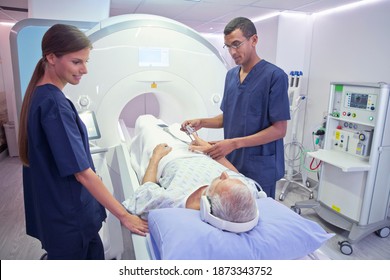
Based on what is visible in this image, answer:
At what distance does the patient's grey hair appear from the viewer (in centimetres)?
87

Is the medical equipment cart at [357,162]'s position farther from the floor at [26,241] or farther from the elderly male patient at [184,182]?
the elderly male patient at [184,182]

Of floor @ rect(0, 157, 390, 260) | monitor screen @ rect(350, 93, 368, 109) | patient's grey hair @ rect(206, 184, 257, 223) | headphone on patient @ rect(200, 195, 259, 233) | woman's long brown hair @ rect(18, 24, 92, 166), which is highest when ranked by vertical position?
woman's long brown hair @ rect(18, 24, 92, 166)

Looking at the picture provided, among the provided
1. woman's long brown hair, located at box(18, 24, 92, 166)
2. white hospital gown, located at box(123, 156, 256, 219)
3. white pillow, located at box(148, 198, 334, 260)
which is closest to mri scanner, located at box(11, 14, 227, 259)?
white hospital gown, located at box(123, 156, 256, 219)

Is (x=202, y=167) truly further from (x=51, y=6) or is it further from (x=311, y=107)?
(x=311, y=107)

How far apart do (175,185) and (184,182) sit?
4cm

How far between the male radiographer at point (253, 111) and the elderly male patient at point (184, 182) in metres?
0.11

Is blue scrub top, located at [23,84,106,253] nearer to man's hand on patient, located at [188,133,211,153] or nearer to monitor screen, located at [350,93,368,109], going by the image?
man's hand on patient, located at [188,133,211,153]

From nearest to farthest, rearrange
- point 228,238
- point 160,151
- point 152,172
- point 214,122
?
point 228,238
point 152,172
point 160,151
point 214,122

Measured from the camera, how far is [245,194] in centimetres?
88

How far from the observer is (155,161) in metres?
1.40

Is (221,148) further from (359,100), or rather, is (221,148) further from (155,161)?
(359,100)

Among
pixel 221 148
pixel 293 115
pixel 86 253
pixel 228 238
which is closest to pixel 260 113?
pixel 221 148

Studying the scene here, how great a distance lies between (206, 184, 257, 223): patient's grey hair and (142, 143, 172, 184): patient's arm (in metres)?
0.49

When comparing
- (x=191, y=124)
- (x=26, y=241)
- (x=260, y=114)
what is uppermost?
(x=260, y=114)
